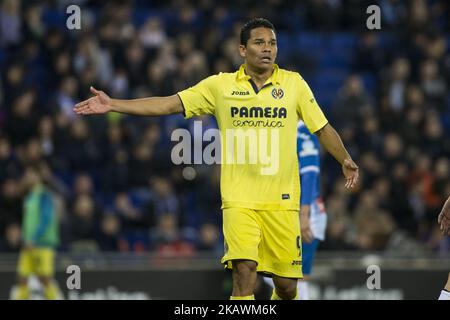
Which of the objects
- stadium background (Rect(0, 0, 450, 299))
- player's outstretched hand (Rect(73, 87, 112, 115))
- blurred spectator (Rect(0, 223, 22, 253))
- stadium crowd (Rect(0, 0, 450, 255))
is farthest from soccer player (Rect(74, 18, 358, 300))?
blurred spectator (Rect(0, 223, 22, 253))

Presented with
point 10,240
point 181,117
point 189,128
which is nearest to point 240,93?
point 10,240

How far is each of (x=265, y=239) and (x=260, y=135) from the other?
0.85 m

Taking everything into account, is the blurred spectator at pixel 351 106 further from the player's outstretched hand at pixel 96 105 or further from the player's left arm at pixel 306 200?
the player's outstretched hand at pixel 96 105

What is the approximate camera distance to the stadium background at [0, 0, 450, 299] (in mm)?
15375

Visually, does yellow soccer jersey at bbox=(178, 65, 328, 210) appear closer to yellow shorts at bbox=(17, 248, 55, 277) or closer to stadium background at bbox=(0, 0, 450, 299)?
stadium background at bbox=(0, 0, 450, 299)

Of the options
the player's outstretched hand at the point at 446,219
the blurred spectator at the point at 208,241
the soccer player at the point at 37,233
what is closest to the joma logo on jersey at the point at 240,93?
the player's outstretched hand at the point at 446,219

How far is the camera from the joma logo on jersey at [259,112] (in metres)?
9.19

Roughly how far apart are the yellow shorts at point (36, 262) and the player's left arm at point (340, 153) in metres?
7.26

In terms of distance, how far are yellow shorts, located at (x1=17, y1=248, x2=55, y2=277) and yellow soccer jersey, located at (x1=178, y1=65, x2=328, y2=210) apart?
695 cm

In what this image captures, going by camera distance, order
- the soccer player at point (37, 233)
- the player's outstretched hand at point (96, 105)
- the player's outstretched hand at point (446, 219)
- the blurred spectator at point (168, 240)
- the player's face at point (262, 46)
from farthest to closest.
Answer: the blurred spectator at point (168, 240) → the soccer player at point (37, 233) → the player's face at point (262, 46) → the player's outstretched hand at point (446, 219) → the player's outstretched hand at point (96, 105)

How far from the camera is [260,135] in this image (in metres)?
9.20

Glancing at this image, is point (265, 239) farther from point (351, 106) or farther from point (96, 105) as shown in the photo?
point (351, 106)

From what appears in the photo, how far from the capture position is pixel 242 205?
30.0 feet
